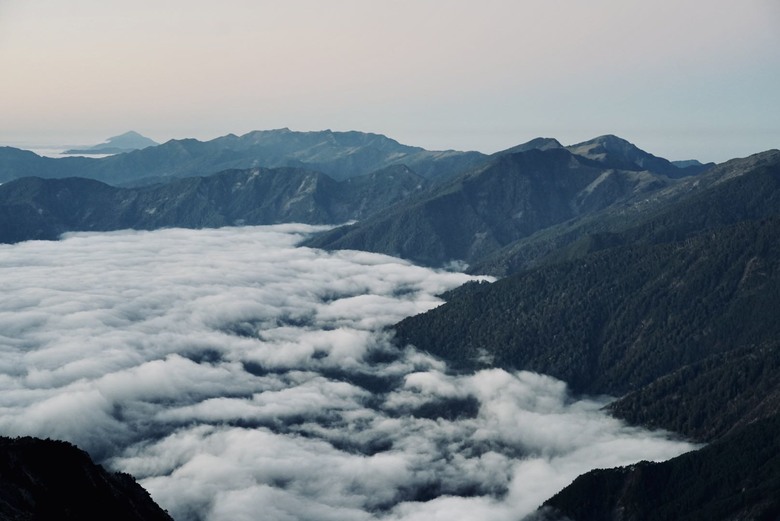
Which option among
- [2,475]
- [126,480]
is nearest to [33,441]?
[2,475]

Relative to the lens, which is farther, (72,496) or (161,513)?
(161,513)

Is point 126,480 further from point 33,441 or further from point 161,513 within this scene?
point 33,441

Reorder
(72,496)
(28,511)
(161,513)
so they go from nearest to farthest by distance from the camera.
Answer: (28,511) → (72,496) → (161,513)

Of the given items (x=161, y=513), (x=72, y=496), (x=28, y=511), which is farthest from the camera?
(x=161, y=513)

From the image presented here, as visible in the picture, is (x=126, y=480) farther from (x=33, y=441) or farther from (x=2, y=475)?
(x=2, y=475)

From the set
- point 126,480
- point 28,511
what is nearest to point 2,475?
point 28,511

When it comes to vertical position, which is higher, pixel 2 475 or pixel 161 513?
pixel 2 475
